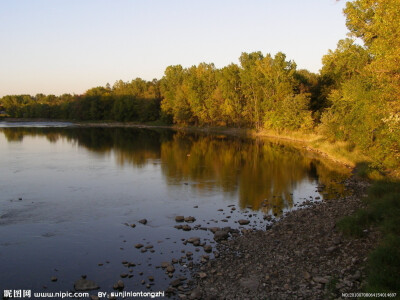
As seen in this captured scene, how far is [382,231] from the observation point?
14812 millimetres

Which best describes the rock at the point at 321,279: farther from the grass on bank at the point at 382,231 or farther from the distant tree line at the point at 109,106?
the distant tree line at the point at 109,106

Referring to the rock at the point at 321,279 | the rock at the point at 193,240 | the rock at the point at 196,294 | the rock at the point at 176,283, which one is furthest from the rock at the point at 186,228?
the rock at the point at 321,279

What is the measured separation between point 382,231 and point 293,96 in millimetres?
66986

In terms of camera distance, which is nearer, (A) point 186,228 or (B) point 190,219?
(A) point 186,228

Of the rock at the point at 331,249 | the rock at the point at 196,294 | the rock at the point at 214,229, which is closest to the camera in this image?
the rock at the point at 196,294

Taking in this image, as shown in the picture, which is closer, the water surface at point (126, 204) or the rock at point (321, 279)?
the rock at point (321, 279)

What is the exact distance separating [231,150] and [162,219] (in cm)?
3765

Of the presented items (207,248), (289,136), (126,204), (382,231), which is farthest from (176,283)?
(289,136)

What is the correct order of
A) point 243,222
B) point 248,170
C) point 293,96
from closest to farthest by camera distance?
1. point 243,222
2. point 248,170
3. point 293,96

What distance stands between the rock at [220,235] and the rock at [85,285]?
6.80m

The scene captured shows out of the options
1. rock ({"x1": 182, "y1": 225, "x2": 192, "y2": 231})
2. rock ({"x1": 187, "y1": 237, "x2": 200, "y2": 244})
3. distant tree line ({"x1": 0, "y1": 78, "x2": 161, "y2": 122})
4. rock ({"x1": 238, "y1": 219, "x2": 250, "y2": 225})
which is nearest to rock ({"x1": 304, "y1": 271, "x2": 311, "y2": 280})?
rock ({"x1": 187, "y1": 237, "x2": 200, "y2": 244})

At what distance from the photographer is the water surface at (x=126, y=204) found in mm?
15625

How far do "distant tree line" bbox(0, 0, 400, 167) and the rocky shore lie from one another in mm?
8974

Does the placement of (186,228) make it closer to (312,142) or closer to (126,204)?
(126,204)
